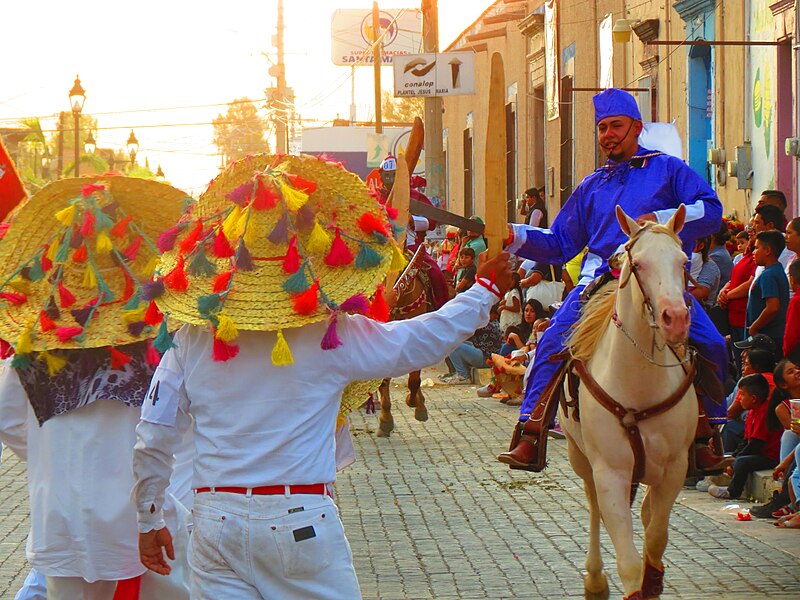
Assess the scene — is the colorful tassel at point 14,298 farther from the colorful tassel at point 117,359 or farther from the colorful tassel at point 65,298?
the colorful tassel at point 117,359

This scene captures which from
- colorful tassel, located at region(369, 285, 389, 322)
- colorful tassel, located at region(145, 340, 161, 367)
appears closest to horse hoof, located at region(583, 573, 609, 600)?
colorful tassel, located at region(145, 340, 161, 367)

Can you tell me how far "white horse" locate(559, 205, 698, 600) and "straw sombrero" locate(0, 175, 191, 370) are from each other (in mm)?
2268

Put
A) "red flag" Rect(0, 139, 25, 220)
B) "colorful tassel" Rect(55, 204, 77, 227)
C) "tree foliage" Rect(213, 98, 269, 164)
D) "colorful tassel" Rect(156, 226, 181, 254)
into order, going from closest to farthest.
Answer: "colorful tassel" Rect(156, 226, 181, 254)
"colorful tassel" Rect(55, 204, 77, 227)
"red flag" Rect(0, 139, 25, 220)
"tree foliage" Rect(213, 98, 269, 164)

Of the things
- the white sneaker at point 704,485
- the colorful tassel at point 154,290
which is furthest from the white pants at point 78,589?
the white sneaker at point 704,485

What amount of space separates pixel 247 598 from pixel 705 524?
5.99m

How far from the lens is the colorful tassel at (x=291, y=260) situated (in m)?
4.59

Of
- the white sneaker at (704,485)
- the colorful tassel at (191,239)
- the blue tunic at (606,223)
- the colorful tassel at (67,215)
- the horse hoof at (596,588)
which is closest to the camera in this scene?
the colorful tassel at (191,239)

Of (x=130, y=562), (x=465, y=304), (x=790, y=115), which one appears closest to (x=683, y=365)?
(x=465, y=304)

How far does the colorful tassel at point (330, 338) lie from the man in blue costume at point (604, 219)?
306cm

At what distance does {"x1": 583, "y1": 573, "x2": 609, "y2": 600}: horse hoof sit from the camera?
7.69m

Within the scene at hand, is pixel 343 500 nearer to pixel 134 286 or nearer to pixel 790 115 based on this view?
pixel 134 286

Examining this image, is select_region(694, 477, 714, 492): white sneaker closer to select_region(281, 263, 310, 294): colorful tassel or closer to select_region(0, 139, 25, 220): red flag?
select_region(0, 139, 25, 220): red flag

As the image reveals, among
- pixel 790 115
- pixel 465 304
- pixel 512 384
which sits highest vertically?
pixel 790 115

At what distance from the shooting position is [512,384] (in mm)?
17531
